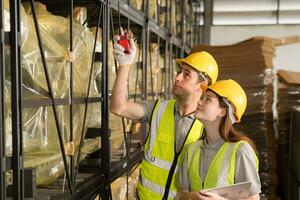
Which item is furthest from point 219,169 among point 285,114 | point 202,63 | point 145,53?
point 285,114

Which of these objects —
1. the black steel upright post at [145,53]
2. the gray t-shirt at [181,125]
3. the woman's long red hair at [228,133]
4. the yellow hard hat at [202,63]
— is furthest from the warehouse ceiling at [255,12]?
the woman's long red hair at [228,133]

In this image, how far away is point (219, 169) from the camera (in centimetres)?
226

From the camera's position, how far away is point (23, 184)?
170 centimetres

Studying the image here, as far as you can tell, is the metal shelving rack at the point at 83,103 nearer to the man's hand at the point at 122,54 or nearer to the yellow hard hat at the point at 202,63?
the man's hand at the point at 122,54

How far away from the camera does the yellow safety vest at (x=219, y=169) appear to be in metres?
2.24

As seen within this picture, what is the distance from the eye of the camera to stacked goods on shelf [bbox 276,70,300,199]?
6.91 metres

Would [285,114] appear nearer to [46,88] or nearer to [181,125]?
[181,125]

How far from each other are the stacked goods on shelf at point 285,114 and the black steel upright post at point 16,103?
5.94 metres

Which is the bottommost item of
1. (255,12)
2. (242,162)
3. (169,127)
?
(242,162)

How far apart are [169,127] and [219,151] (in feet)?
1.74

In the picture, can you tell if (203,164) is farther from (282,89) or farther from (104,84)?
(282,89)

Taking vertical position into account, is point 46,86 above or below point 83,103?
above

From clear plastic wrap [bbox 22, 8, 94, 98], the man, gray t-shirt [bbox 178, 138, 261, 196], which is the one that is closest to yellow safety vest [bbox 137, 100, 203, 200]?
the man

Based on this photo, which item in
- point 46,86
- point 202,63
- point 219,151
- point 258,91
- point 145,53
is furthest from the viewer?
point 258,91
